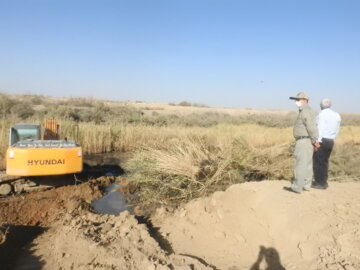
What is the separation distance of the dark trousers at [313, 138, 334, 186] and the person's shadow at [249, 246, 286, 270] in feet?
7.33

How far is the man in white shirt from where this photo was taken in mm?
7594

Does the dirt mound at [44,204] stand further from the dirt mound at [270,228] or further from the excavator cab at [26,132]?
the dirt mound at [270,228]

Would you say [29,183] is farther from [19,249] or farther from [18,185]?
[19,249]

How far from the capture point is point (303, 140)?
7.00m

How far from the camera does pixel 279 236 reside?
6.23 meters

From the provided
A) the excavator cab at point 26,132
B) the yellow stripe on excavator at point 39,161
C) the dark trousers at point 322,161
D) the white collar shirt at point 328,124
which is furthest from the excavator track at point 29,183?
→ the white collar shirt at point 328,124

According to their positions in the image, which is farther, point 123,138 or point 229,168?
point 123,138

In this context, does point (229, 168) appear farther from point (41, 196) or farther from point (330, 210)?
point (41, 196)

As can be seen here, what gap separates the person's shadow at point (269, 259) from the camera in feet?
18.9

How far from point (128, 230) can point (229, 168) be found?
3334 mm

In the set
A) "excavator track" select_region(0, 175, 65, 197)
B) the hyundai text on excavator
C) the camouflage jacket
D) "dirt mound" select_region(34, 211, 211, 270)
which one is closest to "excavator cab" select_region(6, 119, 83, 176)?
the hyundai text on excavator

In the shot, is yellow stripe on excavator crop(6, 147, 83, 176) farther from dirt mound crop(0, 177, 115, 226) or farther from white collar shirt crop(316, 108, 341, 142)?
white collar shirt crop(316, 108, 341, 142)

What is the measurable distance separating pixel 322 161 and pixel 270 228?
2015 mm

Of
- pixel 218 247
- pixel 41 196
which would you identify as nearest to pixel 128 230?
pixel 218 247
